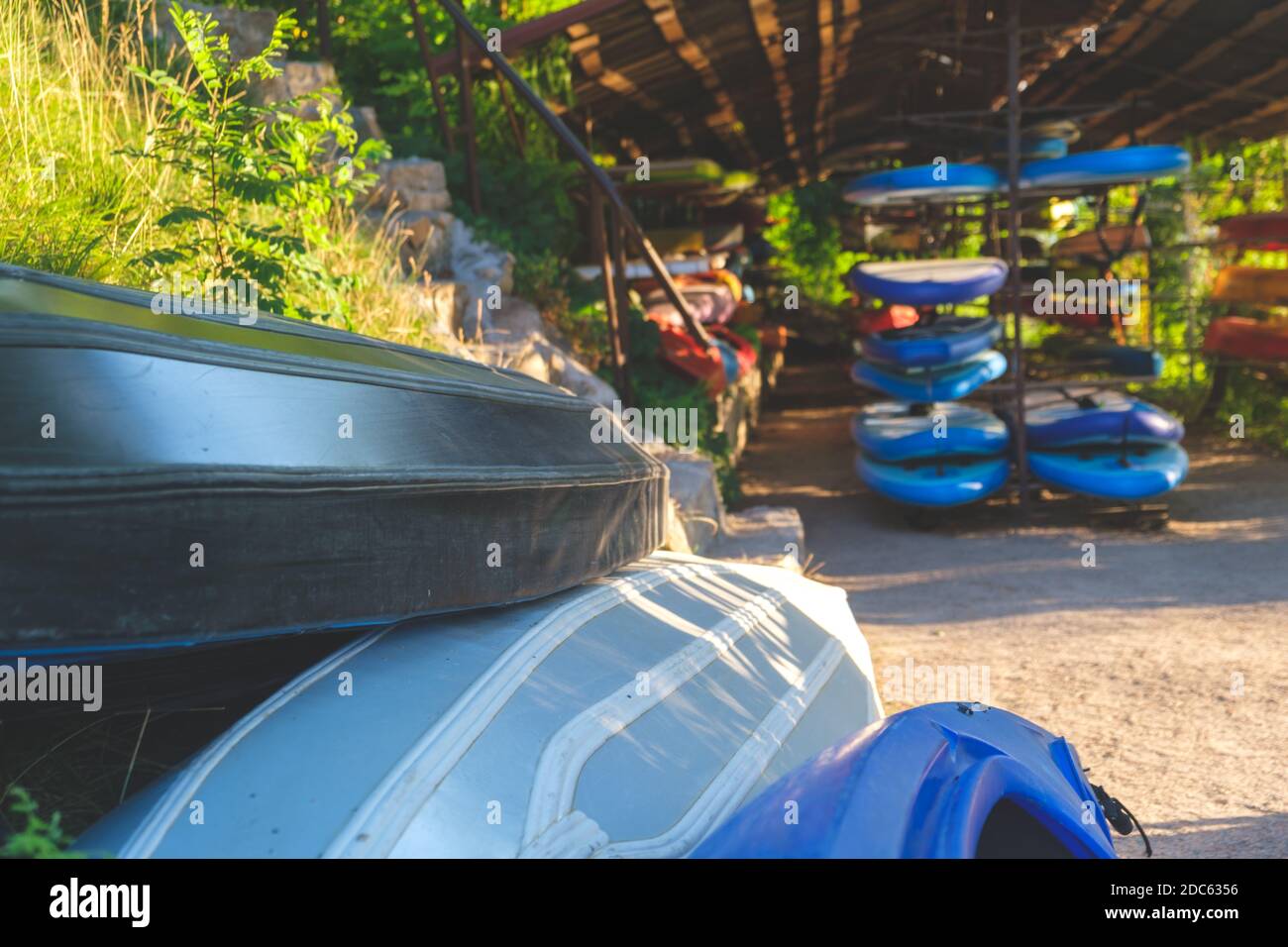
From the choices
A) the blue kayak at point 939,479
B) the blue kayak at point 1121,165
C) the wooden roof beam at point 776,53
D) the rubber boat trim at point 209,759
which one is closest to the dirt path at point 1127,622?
the blue kayak at point 939,479

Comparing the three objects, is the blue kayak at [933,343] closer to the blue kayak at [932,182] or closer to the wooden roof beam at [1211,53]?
the blue kayak at [932,182]

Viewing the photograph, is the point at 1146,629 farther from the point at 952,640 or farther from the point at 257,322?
the point at 257,322

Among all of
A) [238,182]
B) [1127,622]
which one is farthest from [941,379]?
[238,182]

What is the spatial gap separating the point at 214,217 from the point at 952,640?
139 inches

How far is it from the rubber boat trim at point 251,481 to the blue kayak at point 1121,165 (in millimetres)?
6589

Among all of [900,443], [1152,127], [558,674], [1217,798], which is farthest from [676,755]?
[1152,127]

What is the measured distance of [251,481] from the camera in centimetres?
200

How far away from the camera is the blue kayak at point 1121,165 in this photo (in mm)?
8086

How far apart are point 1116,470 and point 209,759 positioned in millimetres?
7007

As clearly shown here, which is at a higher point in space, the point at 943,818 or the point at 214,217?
the point at 214,217

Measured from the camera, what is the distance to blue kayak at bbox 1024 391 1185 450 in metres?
7.93

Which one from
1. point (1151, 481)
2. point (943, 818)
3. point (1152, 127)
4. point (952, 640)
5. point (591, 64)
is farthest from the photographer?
point (1152, 127)

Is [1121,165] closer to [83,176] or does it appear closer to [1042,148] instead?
[1042,148]
